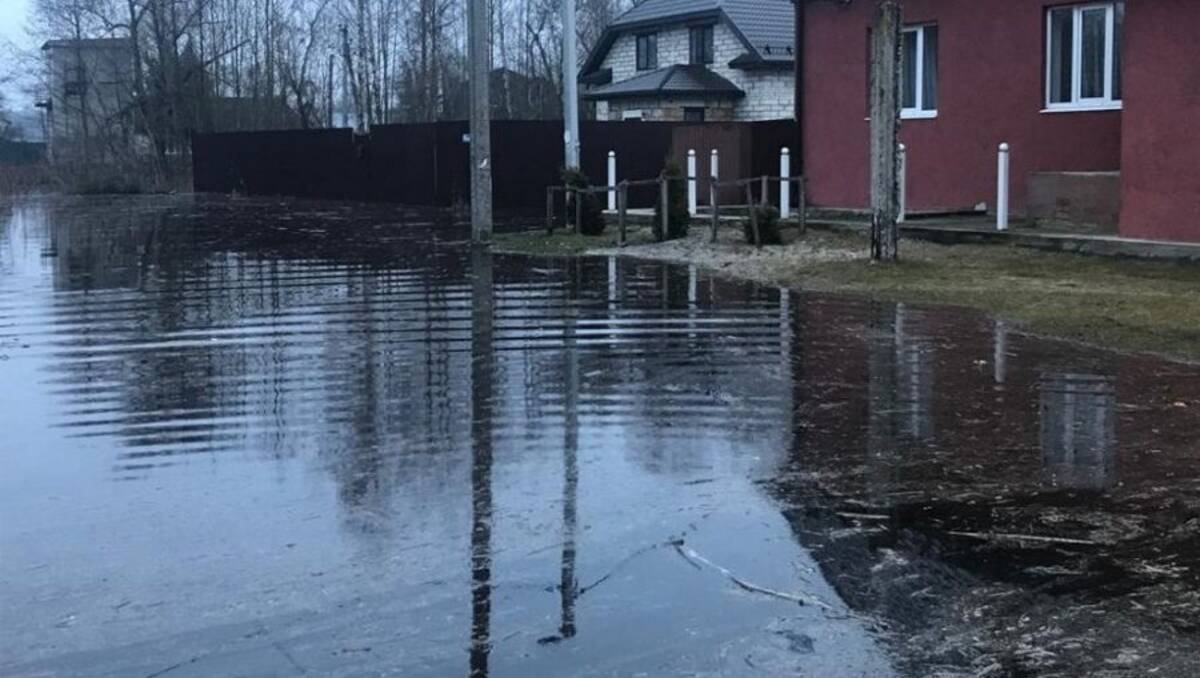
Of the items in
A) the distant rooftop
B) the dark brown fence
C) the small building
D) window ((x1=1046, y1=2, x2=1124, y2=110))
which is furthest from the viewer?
the distant rooftop

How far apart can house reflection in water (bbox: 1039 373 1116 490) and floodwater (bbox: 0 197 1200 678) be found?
3 centimetres

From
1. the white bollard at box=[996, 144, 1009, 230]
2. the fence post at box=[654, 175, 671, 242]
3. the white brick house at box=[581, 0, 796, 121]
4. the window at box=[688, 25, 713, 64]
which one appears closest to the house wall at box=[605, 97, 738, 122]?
the white brick house at box=[581, 0, 796, 121]

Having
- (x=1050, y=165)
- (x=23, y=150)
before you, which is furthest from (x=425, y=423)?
(x=23, y=150)

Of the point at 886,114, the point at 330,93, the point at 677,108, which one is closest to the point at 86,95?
the point at 330,93

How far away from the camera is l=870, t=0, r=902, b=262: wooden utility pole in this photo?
17.6 meters

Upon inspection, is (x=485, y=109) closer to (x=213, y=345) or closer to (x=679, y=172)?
(x=679, y=172)

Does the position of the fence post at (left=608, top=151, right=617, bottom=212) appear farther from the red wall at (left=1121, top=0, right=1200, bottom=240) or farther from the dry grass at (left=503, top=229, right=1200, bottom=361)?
the red wall at (left=1121, top=0, right=1200, bottom=240)

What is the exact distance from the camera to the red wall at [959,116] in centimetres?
2200

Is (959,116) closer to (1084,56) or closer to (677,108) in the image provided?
(1084,56)

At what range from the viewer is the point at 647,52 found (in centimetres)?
5300

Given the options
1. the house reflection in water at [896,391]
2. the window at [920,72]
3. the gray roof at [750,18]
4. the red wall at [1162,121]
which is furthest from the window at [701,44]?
the house reflection in water at [896,391]

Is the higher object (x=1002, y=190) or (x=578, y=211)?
(x=1002, y=190)

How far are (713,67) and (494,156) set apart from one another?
16.9 meters

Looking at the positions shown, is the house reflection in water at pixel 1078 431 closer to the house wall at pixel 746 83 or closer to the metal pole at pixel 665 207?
the metal pole at pixel 665 207
